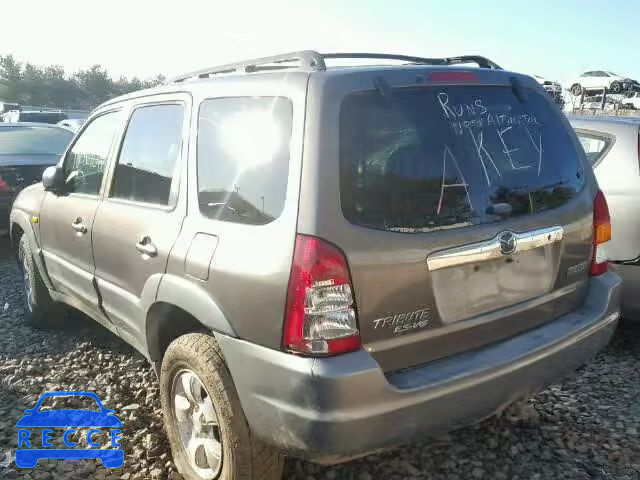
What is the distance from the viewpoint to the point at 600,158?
13.1ft

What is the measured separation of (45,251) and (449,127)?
318cm

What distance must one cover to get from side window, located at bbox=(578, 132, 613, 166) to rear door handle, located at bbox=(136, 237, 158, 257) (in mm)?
3053

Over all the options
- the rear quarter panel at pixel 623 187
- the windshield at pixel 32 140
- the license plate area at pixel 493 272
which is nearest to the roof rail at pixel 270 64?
the license plate area at pixel 493 272

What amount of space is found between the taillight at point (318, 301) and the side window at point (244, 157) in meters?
0.22

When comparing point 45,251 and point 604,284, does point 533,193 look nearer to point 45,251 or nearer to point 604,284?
point 604,284

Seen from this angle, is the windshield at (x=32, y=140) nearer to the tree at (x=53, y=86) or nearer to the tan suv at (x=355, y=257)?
the tan suv at (x=355, y=257)

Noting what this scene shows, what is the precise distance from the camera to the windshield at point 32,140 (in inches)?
290

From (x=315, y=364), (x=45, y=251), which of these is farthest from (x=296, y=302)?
(x=45, y=251)

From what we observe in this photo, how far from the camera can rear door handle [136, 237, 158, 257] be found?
256 centimetres

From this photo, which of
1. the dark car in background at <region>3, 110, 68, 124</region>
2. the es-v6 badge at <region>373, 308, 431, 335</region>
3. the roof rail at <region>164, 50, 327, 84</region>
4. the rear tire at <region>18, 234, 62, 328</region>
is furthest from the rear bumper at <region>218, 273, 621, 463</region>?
the dark car in background at <region>3, 110, 68, 124</region>

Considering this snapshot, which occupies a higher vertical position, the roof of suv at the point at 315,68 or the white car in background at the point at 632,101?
the white car in background at the point at 632,101

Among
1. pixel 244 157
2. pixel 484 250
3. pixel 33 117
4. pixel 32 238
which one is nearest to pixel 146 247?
pixel 244 157

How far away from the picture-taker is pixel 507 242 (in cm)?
218

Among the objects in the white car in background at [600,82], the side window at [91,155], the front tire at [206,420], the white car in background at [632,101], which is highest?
the white car in background at [600,82]
